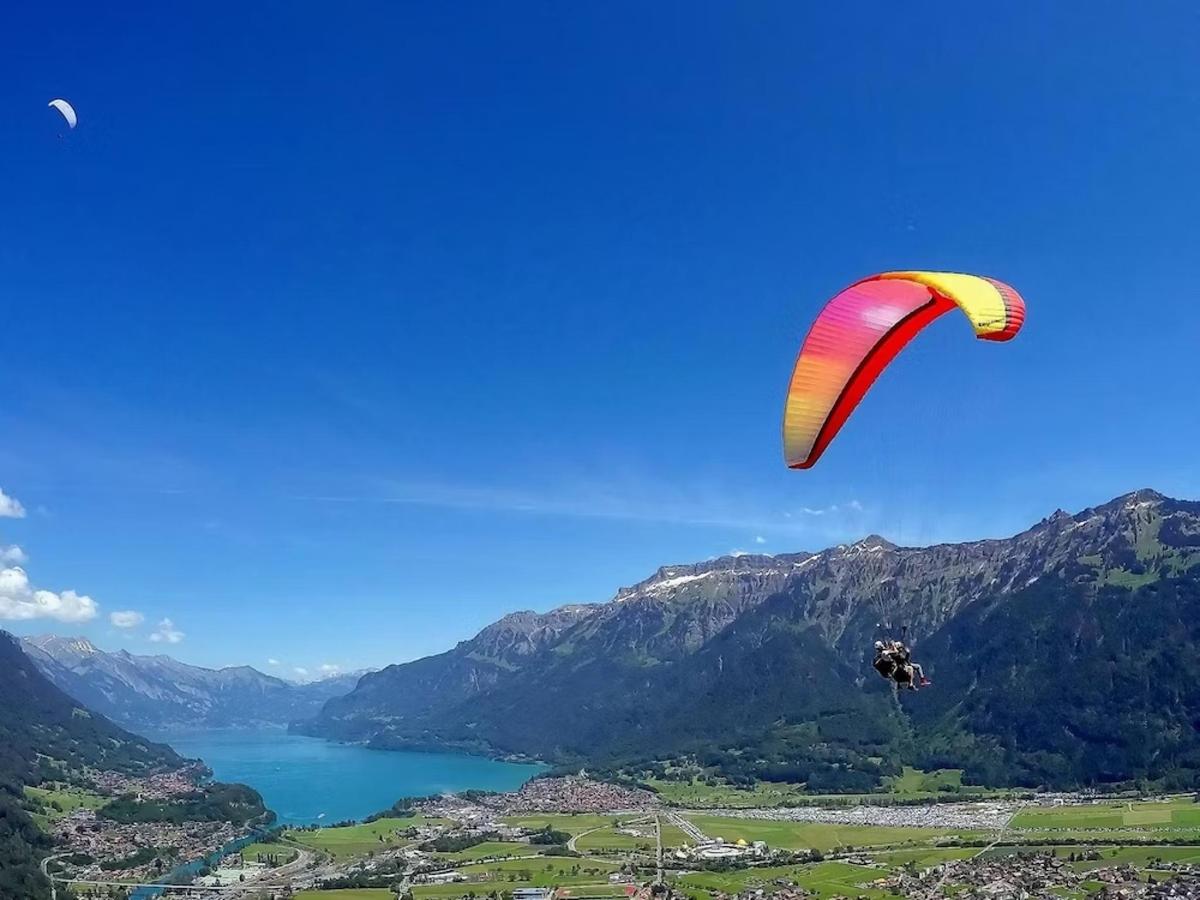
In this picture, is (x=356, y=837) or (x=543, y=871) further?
(x=356, y=837)

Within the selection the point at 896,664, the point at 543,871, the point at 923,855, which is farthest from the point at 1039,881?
the point at 896,664

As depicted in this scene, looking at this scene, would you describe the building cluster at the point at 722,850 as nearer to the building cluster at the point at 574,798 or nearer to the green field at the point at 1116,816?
the green field at the point at 1116,816

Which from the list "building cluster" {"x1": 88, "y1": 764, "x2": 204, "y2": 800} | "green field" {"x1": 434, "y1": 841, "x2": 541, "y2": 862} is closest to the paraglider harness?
"green field" {"x1": 434, "y1": 841, "x2": 541, "y2": 862}

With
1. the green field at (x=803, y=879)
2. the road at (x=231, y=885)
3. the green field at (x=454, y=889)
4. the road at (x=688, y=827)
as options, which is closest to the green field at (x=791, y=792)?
the road at (x=688, y=827)

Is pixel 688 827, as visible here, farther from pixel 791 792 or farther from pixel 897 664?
pixel 897 664

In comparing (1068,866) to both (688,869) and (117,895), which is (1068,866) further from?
(117,895)
